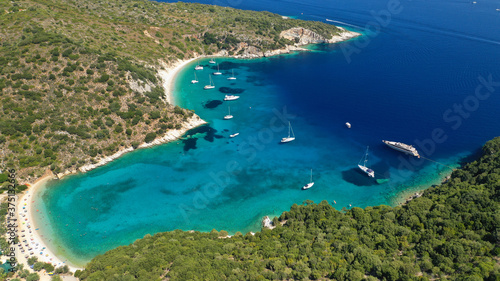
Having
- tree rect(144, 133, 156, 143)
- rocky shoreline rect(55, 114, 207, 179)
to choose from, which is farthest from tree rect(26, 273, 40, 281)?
tree rect(144, 133, 156, 143)

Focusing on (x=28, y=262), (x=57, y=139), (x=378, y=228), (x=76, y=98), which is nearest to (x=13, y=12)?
(x=76, y=98)

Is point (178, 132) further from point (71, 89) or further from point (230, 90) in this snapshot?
point (230, 90)

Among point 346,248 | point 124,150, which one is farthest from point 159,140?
point 346,248

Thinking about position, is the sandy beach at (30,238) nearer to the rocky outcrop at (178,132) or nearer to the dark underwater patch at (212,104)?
the rocky outcrop at (178,132)

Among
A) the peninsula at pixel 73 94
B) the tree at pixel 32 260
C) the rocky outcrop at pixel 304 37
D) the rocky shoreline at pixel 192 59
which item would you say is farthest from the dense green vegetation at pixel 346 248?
the rocky outcrop at pixel 304 37

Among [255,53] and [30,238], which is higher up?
[255,53]

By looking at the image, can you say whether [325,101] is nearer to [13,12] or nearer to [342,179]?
[342,179]
